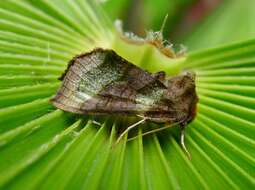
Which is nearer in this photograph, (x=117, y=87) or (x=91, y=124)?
(x=91, y=124)

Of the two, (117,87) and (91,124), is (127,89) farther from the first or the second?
(91,124)

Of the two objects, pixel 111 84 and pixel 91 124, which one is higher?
pixel 111 84

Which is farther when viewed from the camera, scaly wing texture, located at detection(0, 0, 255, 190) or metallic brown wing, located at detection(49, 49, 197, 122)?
metallic brown wing, located at detection(49, 49, 197, 122)

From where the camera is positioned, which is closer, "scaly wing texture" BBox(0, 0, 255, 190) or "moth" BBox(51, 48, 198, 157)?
"scaly wing texture" BBox(0, 0, 255, 190)

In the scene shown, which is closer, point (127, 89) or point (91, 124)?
point (91, 124)

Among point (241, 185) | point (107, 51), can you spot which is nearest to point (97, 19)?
point (107, 51)

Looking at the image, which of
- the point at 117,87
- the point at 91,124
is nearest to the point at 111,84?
the point at 117,87
